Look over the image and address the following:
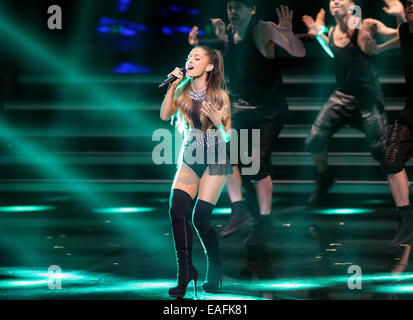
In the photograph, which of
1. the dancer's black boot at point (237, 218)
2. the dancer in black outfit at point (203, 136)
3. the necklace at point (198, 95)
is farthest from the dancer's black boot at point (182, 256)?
the dancer's black boot at point (237, 218)

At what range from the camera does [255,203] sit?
7.79m

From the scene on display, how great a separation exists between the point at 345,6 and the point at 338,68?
1.96 feet

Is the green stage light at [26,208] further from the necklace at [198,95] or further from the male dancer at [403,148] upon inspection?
the necklace at [198,95]

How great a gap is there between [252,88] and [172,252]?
1.60 metres

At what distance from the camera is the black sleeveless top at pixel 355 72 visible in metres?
8.00

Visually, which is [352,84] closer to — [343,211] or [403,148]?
[343,211]

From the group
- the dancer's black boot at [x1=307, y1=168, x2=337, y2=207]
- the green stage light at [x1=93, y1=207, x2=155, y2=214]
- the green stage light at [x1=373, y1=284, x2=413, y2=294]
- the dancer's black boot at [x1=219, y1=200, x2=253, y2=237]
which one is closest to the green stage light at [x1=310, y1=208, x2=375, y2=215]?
the dancer's black boot at [x1=307, y1=168, x2=337, y2=207]

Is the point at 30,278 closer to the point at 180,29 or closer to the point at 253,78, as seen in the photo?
the point at 253,78

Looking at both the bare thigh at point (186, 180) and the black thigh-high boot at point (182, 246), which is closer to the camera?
the black thigh-high boot at point (182, 246)

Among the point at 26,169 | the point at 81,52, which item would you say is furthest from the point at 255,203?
the point at 81,52

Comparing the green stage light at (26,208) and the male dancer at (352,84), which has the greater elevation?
the male dancer at (352,84)

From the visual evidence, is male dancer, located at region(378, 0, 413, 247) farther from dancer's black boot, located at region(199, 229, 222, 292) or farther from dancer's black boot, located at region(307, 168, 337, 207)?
dancer's black boot, located at region(199, 229, 222, 292)

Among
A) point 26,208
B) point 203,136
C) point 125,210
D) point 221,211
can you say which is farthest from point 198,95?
point 26,208

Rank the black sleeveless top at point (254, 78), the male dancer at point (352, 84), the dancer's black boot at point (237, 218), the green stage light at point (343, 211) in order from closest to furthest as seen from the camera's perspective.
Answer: the black sleeveless top at point (254, 78)
the dancer's black boot at point (237, 218)
the male dancer at point (352, 84)
the green stage light at point (343, 211)
